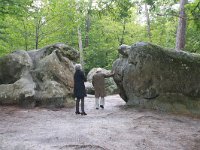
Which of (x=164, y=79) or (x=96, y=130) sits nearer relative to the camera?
(x=96, y=130)

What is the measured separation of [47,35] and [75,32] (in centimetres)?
1057

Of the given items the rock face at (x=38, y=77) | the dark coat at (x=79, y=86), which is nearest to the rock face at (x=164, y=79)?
the dark coat at (x=79, y=86)

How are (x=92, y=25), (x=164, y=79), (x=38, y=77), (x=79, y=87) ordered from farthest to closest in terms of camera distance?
(x=92, y=25)
(x=38, y=77)
(x=164, y=79)
(x=79, y=87)

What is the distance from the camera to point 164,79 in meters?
13.0

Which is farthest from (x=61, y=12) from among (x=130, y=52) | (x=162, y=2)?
(x=130, y=52)

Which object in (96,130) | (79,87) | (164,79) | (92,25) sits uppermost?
(92,25)

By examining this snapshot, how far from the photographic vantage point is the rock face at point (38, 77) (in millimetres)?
13695

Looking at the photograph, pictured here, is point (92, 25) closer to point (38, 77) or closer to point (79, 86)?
point (38, 77)

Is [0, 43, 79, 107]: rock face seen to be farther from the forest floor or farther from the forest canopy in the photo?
the forest canopy

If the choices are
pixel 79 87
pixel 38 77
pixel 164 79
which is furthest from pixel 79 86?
pixel 164 79

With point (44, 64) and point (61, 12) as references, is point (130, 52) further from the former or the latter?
point (61, 12)

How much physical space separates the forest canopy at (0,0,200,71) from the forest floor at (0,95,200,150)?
3334 mm

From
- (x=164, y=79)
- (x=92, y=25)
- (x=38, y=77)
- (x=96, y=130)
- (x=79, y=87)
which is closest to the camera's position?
(x=96, y=130)

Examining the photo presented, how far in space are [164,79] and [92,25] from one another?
68.0 ft
